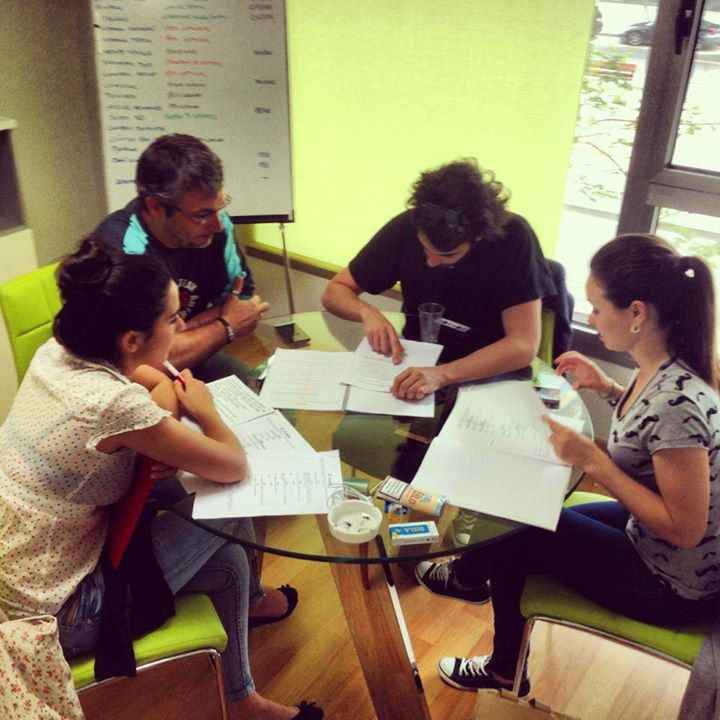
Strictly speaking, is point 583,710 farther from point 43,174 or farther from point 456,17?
point 43,174

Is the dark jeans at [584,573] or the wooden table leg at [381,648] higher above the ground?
the dark jeans at [584,573]

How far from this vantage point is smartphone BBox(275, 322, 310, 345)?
83.5 inches

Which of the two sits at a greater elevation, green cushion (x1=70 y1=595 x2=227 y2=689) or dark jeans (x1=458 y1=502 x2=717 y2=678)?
dark jeans (x1=458 y1=502 x2=717 y2=678)

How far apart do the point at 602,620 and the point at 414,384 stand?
661 mm

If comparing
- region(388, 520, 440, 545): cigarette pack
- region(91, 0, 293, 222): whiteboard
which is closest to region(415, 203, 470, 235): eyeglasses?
region(388, 520, 440, 545): cigarette pack

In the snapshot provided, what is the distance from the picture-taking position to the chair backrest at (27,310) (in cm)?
191

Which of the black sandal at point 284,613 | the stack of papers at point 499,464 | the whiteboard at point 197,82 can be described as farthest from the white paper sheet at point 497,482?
the whiteboard at point 197,82

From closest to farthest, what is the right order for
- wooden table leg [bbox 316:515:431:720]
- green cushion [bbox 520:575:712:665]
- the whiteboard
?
1. green cushion [bbox 520:575:712:665]
2. wooden table leg [bbox 316:515:431:720]
3. the whiteboard

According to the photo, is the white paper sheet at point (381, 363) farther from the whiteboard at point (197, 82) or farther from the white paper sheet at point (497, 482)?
the whiteboard at point (197, 82)

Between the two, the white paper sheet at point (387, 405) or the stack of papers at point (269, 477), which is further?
the white paper sheet at point (387, 405)

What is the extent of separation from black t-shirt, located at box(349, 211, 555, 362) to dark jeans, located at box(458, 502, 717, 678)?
1.85ft

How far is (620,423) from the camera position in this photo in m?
1.57

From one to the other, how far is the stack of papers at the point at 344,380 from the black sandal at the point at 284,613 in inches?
28.7

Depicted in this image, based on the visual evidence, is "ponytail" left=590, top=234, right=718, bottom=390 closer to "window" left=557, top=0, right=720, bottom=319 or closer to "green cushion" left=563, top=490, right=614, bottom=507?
"green cushion" left=563, top=490, right=614, bottom=507
